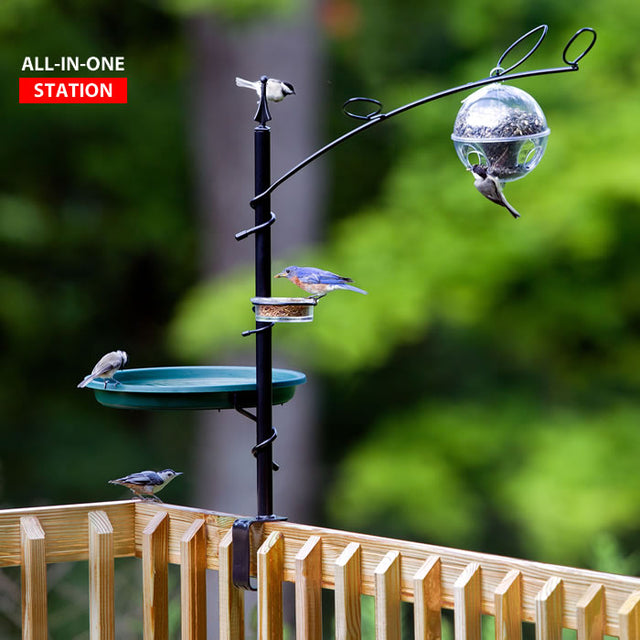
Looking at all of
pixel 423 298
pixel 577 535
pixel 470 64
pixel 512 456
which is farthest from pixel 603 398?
pixel 470 64

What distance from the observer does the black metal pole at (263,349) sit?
81.6 inches

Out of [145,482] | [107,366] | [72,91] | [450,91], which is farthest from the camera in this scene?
[72,91]

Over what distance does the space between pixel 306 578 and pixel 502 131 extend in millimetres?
941

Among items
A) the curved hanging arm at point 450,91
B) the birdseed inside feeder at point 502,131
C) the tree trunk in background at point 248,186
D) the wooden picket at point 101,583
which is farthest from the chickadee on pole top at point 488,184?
the tree trunk in background at point 248,186

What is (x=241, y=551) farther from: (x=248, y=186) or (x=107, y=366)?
(x=248, y=186)

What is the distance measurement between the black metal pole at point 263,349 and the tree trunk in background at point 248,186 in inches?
126

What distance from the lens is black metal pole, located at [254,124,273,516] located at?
207 cm

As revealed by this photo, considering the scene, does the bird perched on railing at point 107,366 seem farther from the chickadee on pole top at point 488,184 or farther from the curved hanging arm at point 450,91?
the chickadee on pole top at point 488,184

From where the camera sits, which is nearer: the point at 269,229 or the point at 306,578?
the point at 306,578

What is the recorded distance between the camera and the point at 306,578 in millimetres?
1961

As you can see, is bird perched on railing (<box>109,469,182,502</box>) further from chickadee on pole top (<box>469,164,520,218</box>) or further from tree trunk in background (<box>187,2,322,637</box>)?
tree trunk in background (<box>187,2,322,637</box>)

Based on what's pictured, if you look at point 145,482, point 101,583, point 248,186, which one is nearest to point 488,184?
point 145,482

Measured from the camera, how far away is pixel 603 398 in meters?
6.01

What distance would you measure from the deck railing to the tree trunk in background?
3117mm
